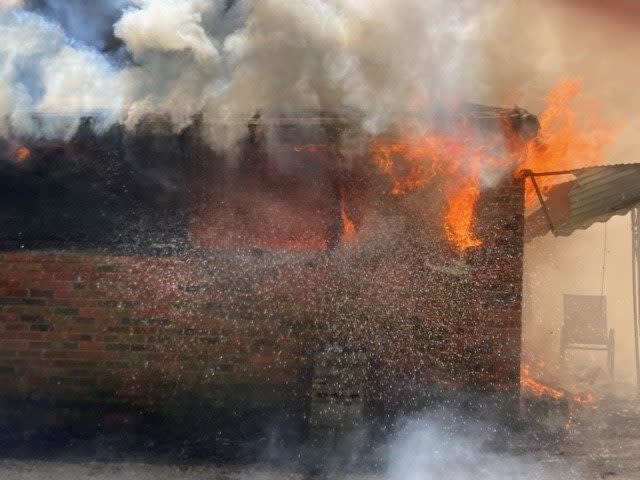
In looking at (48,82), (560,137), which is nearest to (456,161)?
(560,137)

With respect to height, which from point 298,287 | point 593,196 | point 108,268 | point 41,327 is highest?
point 593,196

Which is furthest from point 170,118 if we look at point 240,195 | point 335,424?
point 335,424

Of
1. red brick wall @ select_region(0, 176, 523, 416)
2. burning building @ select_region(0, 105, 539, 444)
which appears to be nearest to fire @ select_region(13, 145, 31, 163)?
burning building @ select_region(0, 105, 539, 444)

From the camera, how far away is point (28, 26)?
21.6 feet

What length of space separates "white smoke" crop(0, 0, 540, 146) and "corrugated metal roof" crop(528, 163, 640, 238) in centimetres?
147

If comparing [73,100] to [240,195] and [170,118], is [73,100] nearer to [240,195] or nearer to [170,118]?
[170,118]

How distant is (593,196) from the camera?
19.6ft

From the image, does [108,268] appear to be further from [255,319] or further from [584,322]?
[584,322]

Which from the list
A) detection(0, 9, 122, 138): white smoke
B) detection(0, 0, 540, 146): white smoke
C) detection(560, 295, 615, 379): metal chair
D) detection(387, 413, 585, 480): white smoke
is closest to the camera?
detection(387, 413, 585, 480): white smoke

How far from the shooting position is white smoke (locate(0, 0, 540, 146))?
5.57 metres

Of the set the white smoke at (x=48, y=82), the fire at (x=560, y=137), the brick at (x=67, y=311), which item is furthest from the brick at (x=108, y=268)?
the fire at (x=560, y=137)

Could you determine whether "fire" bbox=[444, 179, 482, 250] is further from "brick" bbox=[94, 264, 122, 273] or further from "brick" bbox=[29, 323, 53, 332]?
"brick" bbox=[29, 323, 53, 332]

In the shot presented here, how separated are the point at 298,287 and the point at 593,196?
3309mm

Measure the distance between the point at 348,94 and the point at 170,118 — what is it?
1.85 meters
